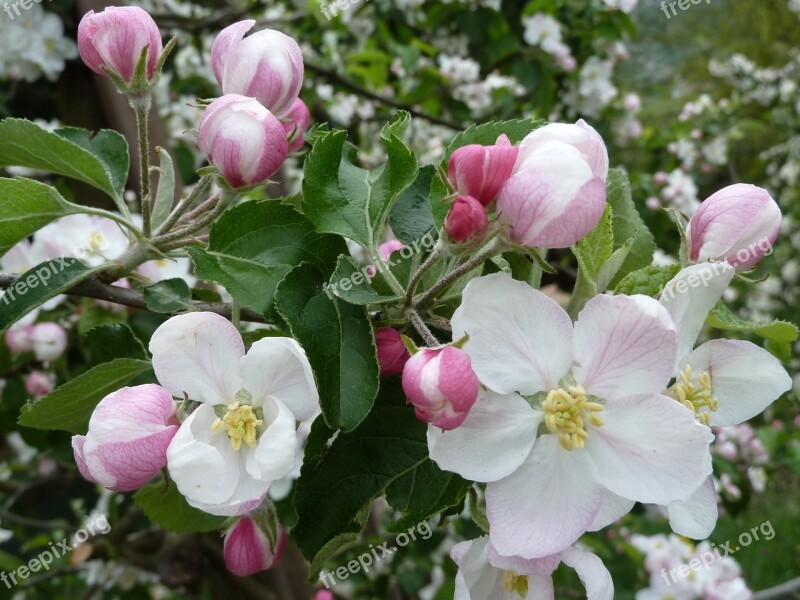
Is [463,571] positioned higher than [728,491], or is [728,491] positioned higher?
[463,571]

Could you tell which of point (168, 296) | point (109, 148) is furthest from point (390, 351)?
point (109, 148)

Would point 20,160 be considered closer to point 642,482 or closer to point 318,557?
point 318,557

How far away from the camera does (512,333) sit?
652 mm

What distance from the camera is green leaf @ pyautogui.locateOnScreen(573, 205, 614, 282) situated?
706 millimetres

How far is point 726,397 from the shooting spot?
0.76 m

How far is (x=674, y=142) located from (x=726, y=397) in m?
3.49

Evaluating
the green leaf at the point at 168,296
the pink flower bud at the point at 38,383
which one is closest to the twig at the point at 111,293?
the green leaf at the point at 168,296

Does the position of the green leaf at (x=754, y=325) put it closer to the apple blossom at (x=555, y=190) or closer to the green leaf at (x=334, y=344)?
the apple blossom at (x=555, y=190)

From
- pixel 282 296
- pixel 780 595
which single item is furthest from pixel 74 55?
pixel 780 595

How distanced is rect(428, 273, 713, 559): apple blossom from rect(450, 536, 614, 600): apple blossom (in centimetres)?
4

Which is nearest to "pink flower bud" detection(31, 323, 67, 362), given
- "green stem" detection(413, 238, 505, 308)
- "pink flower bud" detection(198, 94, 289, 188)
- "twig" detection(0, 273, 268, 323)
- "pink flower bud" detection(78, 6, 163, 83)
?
"twig" detection(0, 273, 268, 323)

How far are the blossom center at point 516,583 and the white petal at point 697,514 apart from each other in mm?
150

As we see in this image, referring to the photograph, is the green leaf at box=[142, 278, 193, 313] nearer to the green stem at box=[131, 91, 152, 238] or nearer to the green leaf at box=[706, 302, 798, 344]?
the green stem at box=[131, 91, 152, 238]

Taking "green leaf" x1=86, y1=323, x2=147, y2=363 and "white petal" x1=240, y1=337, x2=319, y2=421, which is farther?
"green leaf" x1=86, y1=323, x2=147, y2=363
